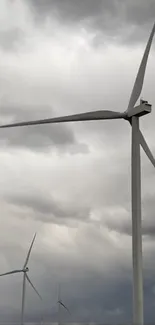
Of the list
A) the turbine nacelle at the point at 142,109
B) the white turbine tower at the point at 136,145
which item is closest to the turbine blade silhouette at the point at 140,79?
the white turbine tower at the point at 136,145

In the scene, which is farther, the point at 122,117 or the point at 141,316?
the point at 122,117

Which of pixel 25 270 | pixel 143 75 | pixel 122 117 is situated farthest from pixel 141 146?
pixel 25 270

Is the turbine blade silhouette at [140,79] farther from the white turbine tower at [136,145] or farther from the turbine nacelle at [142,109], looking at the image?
the turbine nacelle at [142,109]

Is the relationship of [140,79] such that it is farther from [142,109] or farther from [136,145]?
[136,145]

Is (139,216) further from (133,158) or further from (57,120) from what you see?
(57,120)

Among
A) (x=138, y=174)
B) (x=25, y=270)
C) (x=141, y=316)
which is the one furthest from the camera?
(x=25, y=270)

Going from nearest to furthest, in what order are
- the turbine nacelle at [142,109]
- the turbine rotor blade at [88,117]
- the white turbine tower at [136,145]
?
the white turbine tower at [136,145]
the turbine nacelle at [142,109]
the turbine rotor blade at [88,117]

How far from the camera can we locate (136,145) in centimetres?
4388

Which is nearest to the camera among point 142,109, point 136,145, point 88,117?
point 136,145

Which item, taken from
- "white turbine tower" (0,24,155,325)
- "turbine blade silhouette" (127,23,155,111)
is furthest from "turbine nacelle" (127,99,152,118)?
"turbine blade silhouette" (127,23,155,111)

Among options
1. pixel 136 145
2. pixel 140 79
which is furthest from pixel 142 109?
pixel 140 79

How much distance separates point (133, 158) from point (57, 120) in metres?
7.95

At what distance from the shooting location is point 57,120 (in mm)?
47188

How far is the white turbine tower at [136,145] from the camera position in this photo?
39719mm
